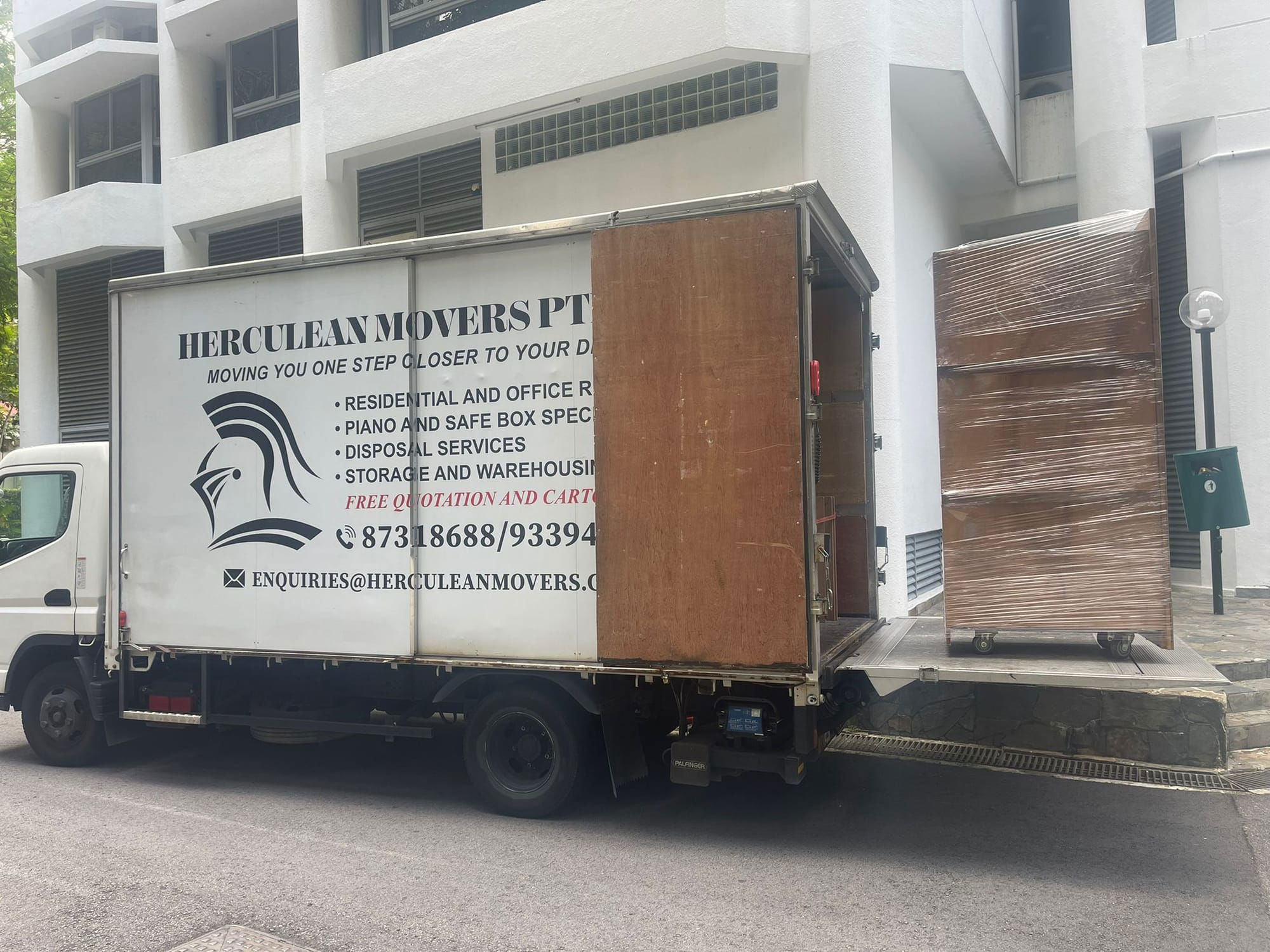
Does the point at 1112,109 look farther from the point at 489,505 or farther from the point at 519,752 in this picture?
the point at 519,752

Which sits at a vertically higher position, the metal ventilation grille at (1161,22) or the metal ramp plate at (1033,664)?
the metal ventilation grille at (1161,22)

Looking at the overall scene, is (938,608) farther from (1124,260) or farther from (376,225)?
(376,225)

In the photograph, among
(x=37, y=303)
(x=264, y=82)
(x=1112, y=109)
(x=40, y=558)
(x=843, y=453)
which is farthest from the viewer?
(x=37, y=303)

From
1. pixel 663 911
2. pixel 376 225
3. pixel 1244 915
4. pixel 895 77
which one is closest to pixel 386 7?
pixel 376 225

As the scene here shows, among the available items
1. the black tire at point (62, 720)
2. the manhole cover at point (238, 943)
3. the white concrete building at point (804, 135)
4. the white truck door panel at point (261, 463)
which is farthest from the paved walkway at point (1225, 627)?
the black tire at point (62, 720)

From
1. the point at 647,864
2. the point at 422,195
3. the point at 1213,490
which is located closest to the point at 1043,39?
the point at 1213,490

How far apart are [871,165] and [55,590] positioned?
745 centimetres

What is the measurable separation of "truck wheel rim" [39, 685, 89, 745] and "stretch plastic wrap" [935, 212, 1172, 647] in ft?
19.5

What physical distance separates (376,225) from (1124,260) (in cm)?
998

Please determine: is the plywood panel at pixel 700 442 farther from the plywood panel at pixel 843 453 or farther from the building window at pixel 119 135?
the building window at pixel 119 135

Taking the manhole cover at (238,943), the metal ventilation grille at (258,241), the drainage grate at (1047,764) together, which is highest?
the metal ventilation grille at (258,241)

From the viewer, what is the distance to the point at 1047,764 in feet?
22.3

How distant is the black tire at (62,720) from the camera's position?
719cm

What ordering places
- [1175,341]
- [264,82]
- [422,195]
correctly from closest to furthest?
[1175,341] < [422,195] < [264,82]
